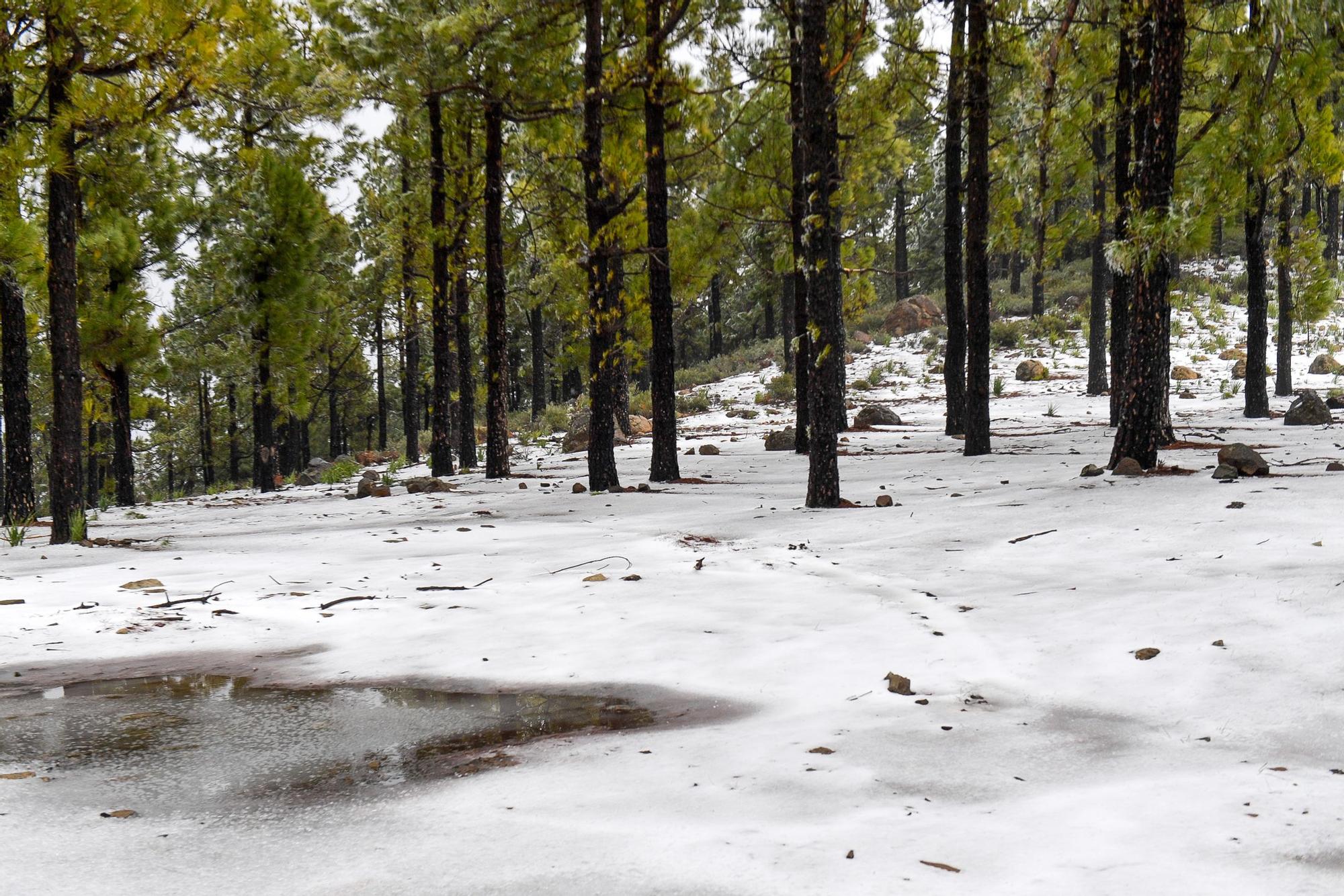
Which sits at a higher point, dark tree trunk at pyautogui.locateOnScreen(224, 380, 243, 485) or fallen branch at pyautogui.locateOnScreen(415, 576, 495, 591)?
dark tree trunk at pyautogui.locateOnScreen(224, 380, 243, 485)

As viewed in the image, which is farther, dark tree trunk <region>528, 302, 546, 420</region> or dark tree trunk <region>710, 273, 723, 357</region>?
dark tree trunk <region>710, 273, 723, 357</region>

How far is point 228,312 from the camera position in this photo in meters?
20.6

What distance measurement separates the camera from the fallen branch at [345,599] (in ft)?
17.5

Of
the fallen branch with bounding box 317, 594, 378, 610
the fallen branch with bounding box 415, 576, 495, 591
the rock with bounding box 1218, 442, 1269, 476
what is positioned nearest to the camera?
the fallen branch with bounding box 317, 594, 378, 610

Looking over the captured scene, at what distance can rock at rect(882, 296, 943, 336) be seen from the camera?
37.4 metres

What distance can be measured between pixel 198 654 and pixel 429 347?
4225 centimetres

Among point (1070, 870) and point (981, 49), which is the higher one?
point (981, 49)

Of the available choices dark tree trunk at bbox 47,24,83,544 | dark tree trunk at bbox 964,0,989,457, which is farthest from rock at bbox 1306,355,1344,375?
dark tree trunk at bbox 47,24,83,544

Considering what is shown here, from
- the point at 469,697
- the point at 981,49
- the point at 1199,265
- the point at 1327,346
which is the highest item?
the point at 1199,265

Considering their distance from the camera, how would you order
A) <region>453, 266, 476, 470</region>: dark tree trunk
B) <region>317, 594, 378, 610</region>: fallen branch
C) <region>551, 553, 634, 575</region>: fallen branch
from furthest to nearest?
<region>453, 266, 476, 470</region>: dark tree trunk → <region>551, 553, 634, 575</region>: fallen branch → <region>317, 594, 378, 610</region>: fallen branch

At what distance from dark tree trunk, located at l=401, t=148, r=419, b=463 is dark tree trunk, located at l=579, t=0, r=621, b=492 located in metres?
5.30

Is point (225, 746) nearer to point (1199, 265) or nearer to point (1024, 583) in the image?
point (1024, 583)

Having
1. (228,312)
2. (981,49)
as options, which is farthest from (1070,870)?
(228,312)

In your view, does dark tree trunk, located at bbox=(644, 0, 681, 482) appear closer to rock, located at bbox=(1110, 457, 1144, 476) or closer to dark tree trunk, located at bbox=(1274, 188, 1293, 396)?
rock, located at bbox=(1110, 457, 1144, 476)
